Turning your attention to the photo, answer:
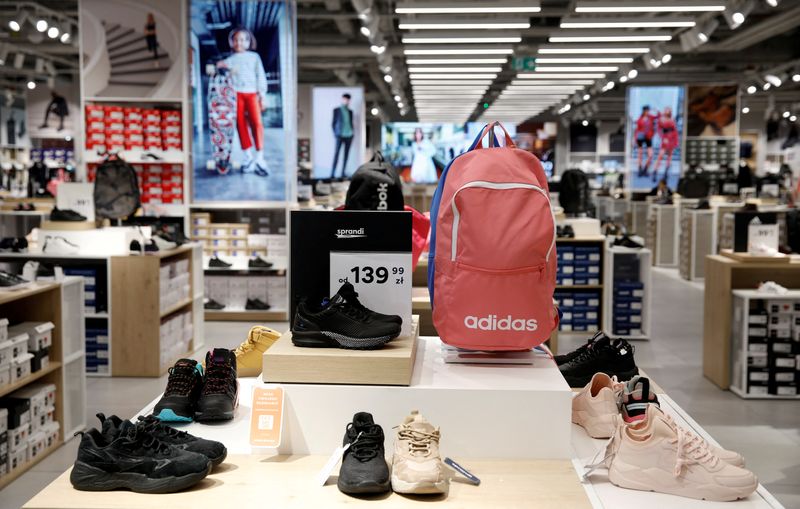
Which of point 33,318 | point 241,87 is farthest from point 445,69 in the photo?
point 33,318

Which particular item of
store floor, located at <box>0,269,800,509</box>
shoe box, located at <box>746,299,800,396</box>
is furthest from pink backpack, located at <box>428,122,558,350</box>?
shoe box, located at <box>746,299,800,396</box>

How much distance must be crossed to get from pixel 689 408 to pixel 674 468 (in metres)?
3.66

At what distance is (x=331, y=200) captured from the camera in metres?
11.3

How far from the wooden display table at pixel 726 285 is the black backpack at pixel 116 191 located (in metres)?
4.77

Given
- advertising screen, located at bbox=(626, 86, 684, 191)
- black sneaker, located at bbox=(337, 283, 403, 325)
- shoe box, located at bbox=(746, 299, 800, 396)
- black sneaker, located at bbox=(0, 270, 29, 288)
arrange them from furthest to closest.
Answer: advertising screen, located at bbox=(626, 86, 684, 191), shoe box, located at bbox=(746, 299, 800, 396), black sneaker, located at bbox=(0, 270, 29, 288), black sneaker, located at bbox=(337, 283, 403, 325)

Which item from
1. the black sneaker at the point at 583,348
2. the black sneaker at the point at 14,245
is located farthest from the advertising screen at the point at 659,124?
the black sneaker at the point at 583,348

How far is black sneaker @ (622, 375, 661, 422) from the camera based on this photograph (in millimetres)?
2232

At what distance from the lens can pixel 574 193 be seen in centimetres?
909

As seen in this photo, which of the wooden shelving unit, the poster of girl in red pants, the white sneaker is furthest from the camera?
the poster of girl in red pants

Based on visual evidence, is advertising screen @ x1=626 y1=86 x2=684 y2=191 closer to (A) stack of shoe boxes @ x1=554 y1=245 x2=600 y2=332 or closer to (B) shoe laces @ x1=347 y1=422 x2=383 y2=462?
(A) stack of shoe boxes @ x1=554 y1=245 x2=600 y2=332

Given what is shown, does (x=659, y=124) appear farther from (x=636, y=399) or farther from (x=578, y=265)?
(x=636, y=399)

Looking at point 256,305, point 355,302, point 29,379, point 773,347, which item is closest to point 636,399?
point 355,302

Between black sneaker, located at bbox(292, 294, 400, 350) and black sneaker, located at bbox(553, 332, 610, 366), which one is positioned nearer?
black sneaker, located at bbox(292, 294, 400, 350)

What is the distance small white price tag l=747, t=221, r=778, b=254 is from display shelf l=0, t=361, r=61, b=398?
4633 millimetres
